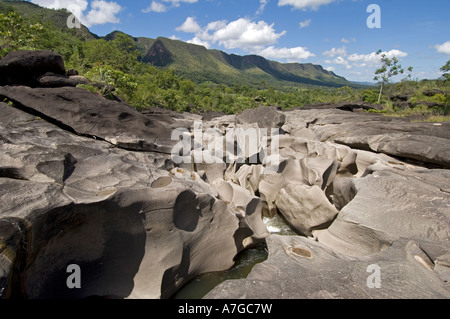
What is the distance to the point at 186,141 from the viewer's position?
9320 millimetres

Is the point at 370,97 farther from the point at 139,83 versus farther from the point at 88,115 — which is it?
the point at 88,115

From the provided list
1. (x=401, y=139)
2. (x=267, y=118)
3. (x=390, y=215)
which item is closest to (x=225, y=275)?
(x=390, y=215)

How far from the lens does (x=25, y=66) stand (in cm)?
864

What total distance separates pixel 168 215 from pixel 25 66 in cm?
828

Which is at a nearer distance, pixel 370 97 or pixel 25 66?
pixel 25 66

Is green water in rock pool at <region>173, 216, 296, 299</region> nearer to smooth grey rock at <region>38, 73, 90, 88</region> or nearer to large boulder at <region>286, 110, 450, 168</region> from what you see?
large boulder at <region>286, 110, 450, 168</region>

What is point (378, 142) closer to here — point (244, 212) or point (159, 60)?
point (244, 212)

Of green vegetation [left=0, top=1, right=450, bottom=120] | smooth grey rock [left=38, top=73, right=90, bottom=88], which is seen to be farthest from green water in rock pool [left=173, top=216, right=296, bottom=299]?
green vegetation [left=0, top=1, right=450, bottom=120]

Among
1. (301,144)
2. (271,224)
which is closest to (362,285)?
(271,224)

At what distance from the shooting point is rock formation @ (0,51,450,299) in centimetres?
325

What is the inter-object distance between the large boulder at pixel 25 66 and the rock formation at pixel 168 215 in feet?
0.15

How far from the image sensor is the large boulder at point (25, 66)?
27.7 feet

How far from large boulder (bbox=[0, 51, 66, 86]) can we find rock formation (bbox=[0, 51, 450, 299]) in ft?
0.15

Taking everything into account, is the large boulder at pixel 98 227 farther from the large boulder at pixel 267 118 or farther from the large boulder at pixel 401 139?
the large boulder at pixel 267 118
